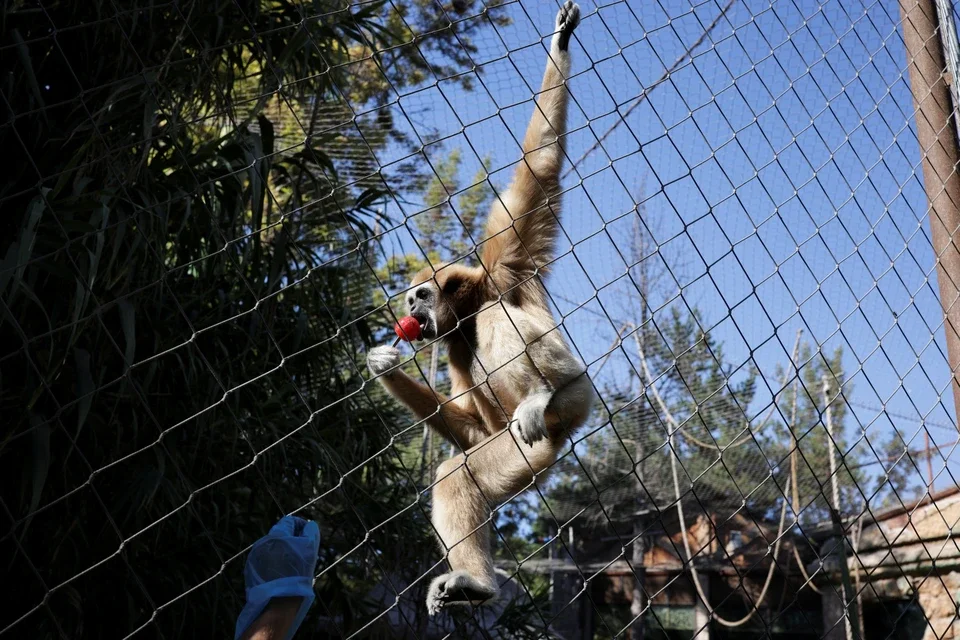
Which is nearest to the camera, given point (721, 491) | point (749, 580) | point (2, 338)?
point (2, 338)

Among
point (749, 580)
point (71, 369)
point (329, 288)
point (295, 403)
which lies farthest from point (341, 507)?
point (749, 580)

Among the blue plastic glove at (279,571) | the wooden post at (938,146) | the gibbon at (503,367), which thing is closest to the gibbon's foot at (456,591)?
the gibbon at (503,367)

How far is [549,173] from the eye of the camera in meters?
2.62

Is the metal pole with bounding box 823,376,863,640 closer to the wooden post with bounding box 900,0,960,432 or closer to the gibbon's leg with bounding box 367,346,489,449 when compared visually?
the wooden post with bounding box 900,0,960,432

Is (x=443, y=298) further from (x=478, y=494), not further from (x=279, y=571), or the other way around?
(x=279, y=571)

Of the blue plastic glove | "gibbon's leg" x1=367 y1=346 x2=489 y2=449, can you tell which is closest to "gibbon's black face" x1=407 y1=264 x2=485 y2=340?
"gibbon's leg" x1=367 y1=346 x2=489 y2=449

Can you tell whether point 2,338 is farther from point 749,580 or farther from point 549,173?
point 749,580

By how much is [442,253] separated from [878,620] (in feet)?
20.3

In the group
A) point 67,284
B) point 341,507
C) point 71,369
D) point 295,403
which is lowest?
point 341,507

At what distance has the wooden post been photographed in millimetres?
2670

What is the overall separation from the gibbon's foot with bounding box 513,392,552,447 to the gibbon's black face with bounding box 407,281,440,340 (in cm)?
60

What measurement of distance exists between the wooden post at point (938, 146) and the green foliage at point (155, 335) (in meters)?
1.54

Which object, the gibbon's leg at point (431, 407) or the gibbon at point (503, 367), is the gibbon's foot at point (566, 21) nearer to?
the gibbon at point (503, 367)

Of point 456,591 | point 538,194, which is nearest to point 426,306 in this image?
point 538,194
